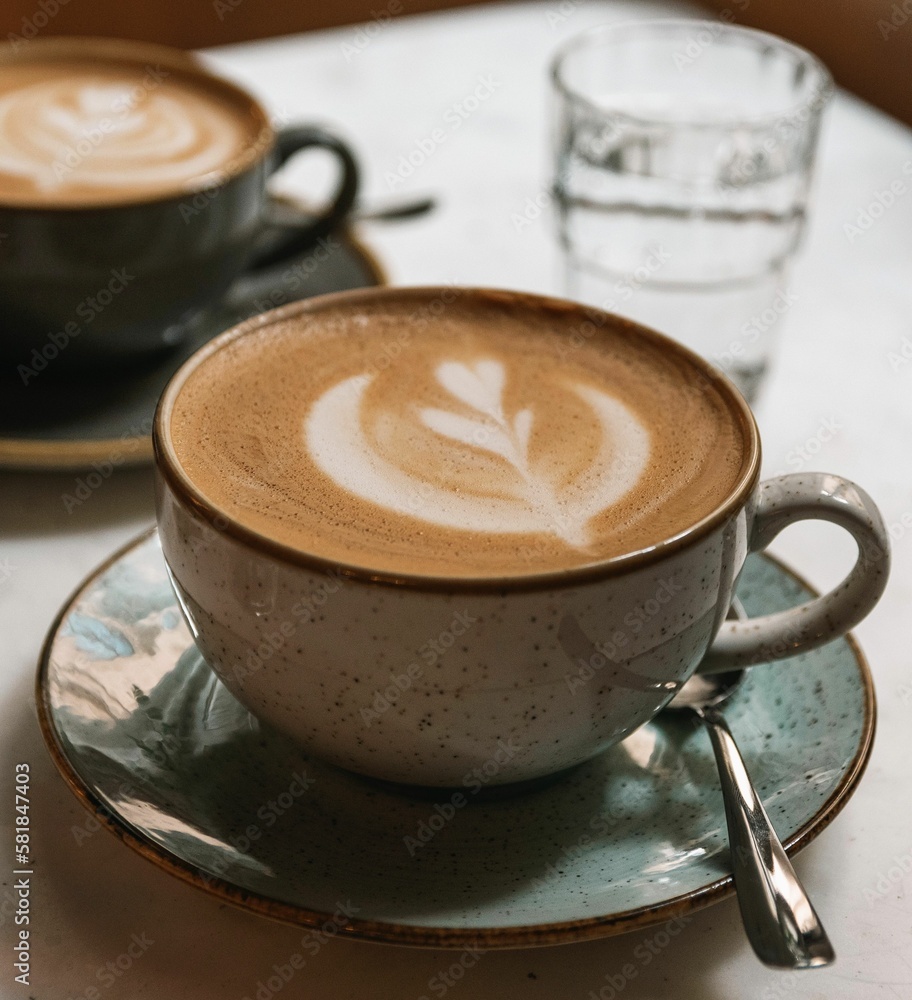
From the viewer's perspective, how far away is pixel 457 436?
Result: 65 centimetres

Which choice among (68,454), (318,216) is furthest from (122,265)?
(318,216)

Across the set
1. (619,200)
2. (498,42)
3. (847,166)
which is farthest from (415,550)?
(498,42)

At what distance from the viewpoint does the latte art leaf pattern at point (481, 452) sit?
0.58 meters

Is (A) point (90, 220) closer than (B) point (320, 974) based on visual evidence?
No

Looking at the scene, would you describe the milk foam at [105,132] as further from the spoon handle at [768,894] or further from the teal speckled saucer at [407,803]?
the spoon handle at [768,894]

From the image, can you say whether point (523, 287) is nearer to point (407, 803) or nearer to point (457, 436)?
point (457, 436)

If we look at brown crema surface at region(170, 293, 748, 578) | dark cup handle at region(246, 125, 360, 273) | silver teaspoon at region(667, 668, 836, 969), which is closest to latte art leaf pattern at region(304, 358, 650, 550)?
brown crema surface at region(170, 293, 748, 578)

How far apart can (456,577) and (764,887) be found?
181 mm

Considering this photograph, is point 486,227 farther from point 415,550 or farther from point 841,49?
point 841,49

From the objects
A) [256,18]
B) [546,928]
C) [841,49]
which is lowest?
[256,18]

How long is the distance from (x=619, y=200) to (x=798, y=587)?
1.64 feet

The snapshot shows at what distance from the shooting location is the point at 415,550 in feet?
1.82

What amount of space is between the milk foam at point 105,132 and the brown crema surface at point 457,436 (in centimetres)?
30

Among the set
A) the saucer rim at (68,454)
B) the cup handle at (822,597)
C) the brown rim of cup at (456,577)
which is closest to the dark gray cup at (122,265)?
the saucer rim at (68,454)
